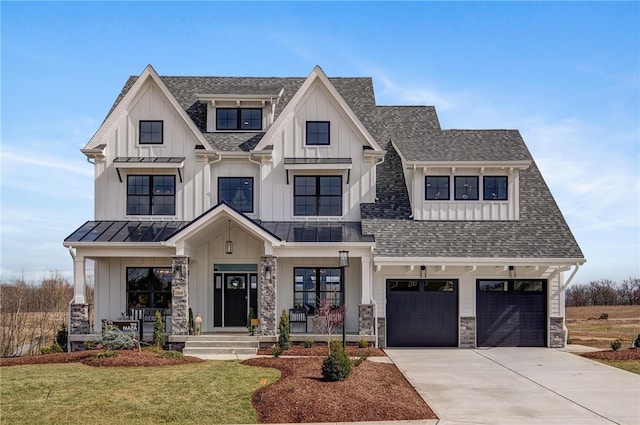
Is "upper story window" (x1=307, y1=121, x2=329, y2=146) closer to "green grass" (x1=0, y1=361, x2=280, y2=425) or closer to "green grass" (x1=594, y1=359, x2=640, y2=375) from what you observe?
"green grass" (x1=0, y1=361, x2=280, y2=425)

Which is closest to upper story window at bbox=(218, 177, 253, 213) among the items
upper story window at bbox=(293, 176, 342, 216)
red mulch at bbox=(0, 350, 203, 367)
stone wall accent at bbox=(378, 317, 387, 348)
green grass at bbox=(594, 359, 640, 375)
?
upper story window at bbox=(293, 176, 342, 216)

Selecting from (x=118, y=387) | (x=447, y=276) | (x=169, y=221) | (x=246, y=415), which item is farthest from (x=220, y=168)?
(x=246, y=415)

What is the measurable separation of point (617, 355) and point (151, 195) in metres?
17.2

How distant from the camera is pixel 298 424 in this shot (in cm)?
1173

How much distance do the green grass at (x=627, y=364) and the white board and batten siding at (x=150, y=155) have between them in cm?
1488

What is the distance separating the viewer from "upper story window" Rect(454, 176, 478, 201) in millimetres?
24016

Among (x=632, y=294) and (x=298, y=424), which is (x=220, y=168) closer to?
(x=298, y=424)

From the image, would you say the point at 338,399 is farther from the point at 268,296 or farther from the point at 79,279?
the point at 79,279

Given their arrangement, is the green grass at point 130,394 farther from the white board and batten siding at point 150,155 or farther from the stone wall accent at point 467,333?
the stone wall accent at point 467,333

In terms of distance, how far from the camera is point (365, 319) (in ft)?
71.7

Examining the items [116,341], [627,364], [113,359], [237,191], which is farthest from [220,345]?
[627,364]

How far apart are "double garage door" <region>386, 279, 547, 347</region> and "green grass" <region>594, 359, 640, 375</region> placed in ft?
13.5

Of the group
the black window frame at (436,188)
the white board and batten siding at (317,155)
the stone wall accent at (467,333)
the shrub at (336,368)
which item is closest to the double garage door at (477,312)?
the stone wall accent at (467,333)

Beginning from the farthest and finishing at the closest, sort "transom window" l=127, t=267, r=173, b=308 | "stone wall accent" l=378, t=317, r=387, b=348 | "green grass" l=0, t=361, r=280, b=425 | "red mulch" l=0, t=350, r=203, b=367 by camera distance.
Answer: "transom window" l=127, t=267, r=173, b=308 < "stone wall accent" l=378, t=317, r=387, b=348 < "red mulch" l=0, t=350, r=203, b=367 < "green grass" l=0, t=361, r=280, b=425
